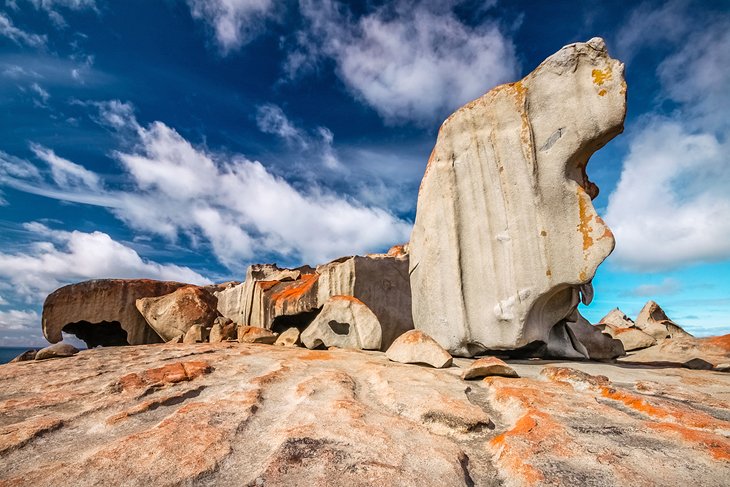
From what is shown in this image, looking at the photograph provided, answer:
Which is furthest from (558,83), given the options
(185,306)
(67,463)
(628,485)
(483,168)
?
(185,306)

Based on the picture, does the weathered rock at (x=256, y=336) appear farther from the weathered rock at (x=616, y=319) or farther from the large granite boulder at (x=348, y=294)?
the weathered rock at (x=616, y=319)

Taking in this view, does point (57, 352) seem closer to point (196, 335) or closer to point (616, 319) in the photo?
point (196, 335)

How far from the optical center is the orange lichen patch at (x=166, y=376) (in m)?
4.64

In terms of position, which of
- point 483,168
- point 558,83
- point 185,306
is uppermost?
point 558,83

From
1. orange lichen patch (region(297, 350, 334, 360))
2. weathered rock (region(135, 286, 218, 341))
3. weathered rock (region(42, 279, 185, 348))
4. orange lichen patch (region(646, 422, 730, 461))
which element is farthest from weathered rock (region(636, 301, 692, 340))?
weathered rock (region(42, 279, 185, 348))

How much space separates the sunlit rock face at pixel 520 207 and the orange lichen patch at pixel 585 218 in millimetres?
15

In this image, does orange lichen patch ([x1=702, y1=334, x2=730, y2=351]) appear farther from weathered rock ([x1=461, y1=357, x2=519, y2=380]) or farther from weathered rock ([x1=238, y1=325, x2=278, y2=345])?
weathered rock ([x1=238, y1=325, x2=278, y2=345])

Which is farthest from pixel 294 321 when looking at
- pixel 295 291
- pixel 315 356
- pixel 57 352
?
pixel 57 352

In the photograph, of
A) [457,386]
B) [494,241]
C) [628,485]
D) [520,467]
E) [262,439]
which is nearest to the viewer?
[628,485]

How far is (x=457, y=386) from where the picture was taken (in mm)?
4652

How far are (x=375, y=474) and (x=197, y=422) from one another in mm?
1642

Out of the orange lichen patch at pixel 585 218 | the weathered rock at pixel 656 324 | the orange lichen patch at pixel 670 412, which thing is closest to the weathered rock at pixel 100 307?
the orange lichen patch at pixel 585 218

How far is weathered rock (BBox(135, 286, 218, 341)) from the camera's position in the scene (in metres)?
11.9

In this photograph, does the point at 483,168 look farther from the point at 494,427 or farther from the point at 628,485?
the point at 628,485
